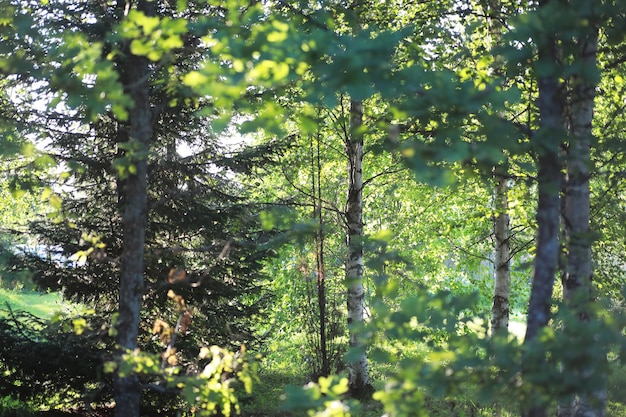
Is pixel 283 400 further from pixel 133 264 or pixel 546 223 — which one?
pixel 546 223

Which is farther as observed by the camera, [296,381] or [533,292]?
[296,381]

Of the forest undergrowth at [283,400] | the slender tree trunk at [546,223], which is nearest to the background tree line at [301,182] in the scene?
A: the slender tree trunk at [546,223]

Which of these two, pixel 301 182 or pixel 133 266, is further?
pixel 301 182

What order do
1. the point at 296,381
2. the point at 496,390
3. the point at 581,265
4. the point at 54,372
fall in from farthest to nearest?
the point at 296,381 < the point at 54,372 < the point at 581,265 < the point at 496,390

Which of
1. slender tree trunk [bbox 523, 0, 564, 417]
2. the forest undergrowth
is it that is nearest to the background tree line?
slender tree trunk [bbox 523, 0, 564, 417]

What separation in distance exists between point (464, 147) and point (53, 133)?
6310 mm

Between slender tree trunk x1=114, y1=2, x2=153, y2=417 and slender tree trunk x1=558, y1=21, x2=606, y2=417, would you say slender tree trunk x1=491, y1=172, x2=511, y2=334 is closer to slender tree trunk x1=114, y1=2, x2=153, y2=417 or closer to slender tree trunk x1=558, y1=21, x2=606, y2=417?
slender tree trunk x1=558, y1=21, x2=606, y2=417

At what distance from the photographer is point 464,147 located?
7.36ft

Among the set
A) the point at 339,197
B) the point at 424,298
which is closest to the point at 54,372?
the point at 424,298

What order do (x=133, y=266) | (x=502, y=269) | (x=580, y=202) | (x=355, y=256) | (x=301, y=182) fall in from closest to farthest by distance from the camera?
(x=580, y=202), (x=133, y=266), (x=355, y=256), (x=502, y=269), (x=301, y=182)

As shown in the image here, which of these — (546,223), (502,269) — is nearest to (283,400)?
(502,269)

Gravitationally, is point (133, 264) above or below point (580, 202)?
below

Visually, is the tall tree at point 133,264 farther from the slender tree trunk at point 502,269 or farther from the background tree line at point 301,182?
the slender tree trunk at point 502,269

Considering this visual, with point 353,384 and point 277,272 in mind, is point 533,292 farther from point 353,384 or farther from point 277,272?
point 277,272
